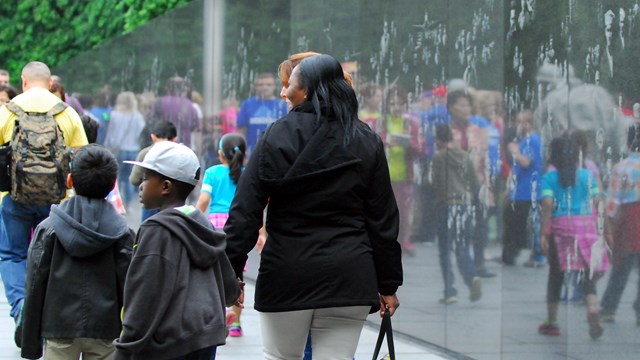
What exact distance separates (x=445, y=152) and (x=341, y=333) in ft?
12.1

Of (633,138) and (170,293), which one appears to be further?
(633,138)

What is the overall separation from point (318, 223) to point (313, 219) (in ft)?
0.08

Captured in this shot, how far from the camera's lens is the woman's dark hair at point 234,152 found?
944 centimetres

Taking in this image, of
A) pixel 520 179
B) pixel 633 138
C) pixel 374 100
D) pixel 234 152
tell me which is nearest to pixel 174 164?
pixel 633 138

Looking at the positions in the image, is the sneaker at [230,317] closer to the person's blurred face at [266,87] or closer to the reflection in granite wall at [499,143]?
the reflection in granite wall at [499,143]

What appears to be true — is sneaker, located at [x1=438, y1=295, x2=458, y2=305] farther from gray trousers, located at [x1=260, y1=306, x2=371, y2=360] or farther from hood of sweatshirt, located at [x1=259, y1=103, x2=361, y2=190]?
hood of sweatshirt, located at [x1=259, y1=103, x2=361, y2=190]

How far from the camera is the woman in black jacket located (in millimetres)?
5191

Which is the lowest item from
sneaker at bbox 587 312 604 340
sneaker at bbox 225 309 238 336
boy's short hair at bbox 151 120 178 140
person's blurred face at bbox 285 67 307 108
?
sneaker at bbox 225 309 238 336

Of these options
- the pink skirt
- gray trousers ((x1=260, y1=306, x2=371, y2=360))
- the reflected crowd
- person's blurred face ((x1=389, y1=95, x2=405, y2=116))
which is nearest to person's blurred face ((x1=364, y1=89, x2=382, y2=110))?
the reflected crowd

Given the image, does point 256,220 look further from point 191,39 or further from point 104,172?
point 191,39

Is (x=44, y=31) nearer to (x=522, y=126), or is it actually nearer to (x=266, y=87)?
(x=266, y=87)

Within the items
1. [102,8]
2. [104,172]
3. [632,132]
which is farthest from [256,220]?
[102,8]

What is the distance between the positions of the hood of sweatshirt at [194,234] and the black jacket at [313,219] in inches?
9.3

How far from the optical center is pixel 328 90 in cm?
536
